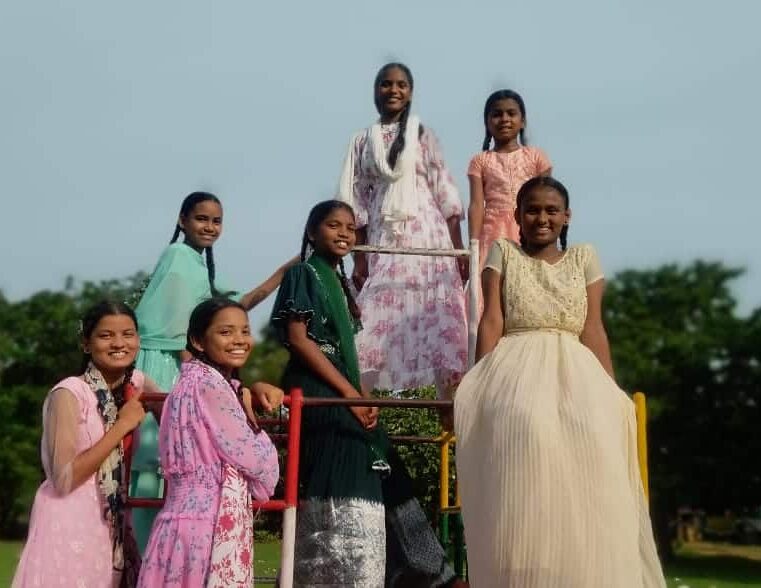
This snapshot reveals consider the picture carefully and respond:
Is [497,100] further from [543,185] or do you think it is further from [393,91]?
[543,185]

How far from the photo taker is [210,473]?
5.22 m

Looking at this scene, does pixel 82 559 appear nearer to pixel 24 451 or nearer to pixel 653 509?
pixel 653 509

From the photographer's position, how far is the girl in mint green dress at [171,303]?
6621 millimetres

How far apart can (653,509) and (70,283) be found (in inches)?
1103

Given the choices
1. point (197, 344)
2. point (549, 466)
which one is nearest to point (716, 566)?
point (549, 466)

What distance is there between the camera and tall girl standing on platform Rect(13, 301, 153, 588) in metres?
5.41

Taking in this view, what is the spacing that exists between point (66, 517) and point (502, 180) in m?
4.06

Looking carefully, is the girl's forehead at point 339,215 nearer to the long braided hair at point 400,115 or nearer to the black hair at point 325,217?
the black hair at point 325,217

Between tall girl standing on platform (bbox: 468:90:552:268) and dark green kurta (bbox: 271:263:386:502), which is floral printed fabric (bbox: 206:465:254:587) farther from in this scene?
tall girl standing on platform (bbox: 468:90:552:268)

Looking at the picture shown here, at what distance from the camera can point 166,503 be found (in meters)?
5.23

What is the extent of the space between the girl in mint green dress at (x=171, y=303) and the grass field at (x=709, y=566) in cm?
1994

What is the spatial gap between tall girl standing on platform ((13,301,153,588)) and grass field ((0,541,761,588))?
21354 mm

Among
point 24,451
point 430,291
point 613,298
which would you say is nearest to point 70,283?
point 24,451

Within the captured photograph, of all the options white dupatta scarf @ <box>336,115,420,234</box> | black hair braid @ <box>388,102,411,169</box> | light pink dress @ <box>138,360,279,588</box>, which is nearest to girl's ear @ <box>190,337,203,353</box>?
light pink dress @ <box>138,360,279,588</box>
